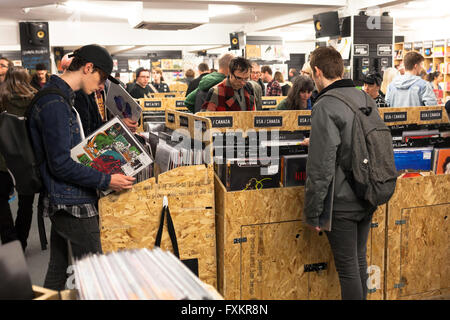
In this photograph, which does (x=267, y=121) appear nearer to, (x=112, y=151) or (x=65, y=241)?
(x=112, y=151)

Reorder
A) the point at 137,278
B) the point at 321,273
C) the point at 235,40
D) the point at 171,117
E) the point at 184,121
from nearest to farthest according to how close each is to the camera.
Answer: the point at 137,278, the point at 321,273, the point at 184,121, the point at 171,117, the point at 235,40

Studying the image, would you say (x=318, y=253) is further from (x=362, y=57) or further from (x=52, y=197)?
(x=362, y=57)

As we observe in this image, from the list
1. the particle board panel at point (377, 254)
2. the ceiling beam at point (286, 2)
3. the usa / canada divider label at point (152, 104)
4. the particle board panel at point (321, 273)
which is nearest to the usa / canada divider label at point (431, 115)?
the particle board panel at point (377, 254)

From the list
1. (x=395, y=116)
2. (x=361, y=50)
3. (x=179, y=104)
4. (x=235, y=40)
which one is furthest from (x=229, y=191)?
(x=235, y=40)

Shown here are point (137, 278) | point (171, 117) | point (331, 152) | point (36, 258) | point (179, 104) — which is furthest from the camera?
point (179, 104)

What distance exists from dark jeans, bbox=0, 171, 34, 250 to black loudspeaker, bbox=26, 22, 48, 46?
8.24m

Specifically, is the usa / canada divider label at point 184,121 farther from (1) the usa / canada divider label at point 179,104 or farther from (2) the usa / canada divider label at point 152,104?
(1) the usa / canada divider label at point 179,104

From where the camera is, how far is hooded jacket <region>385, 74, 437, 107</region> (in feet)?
17.1

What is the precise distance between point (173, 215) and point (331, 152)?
107cm

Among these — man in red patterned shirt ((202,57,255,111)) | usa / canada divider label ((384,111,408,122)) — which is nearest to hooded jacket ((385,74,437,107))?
usa / canada divider label ((384,111,408,122))

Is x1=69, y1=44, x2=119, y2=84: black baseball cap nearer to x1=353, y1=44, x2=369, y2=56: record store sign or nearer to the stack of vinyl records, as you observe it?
the stack of vinyl records

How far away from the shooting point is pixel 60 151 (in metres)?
2.09

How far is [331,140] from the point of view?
2.31 m
